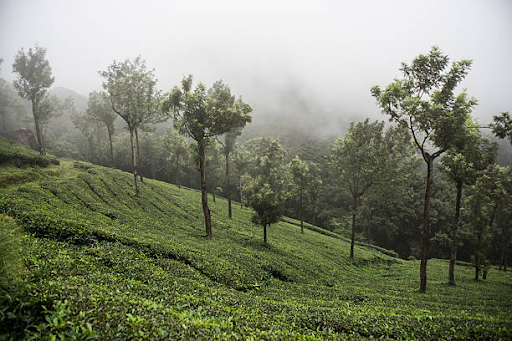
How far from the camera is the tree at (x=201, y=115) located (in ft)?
75.4

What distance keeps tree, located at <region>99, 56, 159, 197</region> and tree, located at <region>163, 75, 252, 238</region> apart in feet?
34.2

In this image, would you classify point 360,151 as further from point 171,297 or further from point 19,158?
point 19,158

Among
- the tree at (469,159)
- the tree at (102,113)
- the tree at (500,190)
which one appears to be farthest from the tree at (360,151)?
the tree at (102,113)

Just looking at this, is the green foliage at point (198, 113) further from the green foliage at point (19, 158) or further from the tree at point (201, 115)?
the green foliage at point (19, 158)

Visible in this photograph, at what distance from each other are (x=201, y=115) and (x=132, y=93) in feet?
49.7

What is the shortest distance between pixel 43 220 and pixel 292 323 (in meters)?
14.4

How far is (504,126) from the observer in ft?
51.3

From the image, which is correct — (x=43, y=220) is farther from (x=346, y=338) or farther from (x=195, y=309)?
(x=346, y=338)

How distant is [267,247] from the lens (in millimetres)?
24891

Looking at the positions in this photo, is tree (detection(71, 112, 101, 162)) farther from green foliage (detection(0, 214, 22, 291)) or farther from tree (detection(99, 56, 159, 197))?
green foliage (detection(0, 214, 22, 291))

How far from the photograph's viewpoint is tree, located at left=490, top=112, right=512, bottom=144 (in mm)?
15483

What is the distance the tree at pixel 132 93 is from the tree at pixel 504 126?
3604 cm

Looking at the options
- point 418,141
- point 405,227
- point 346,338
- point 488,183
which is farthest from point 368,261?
point 405,227

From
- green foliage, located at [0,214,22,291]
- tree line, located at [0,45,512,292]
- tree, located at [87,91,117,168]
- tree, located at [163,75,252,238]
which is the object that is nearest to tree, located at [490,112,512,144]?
tree line, located at [0,45,512,292]
